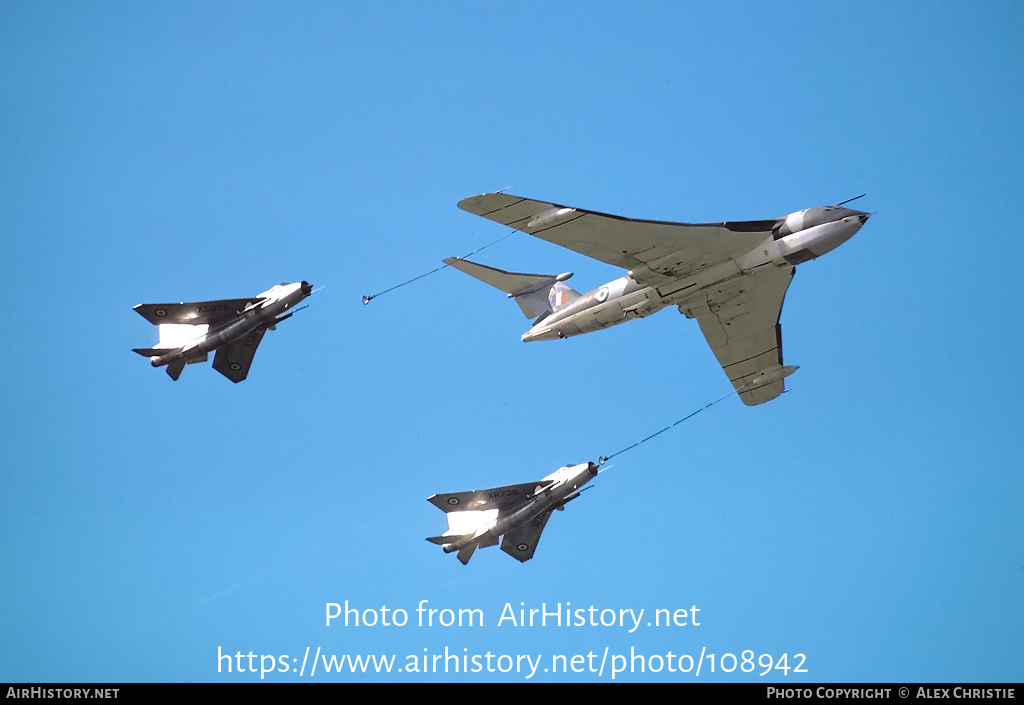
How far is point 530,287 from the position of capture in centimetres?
3519

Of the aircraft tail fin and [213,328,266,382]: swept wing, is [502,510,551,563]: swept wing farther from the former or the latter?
[213,328,266,382]: swept wing

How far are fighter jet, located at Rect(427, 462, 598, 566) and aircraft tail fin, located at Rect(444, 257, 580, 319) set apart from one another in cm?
551

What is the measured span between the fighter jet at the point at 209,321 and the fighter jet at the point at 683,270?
6.08 meters

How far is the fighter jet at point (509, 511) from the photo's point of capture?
107 feet

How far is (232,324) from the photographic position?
115 feet

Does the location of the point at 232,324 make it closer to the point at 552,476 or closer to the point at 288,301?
the point at 288,301

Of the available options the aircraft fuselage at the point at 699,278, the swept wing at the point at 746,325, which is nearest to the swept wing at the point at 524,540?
the aircraft fuselage at the point at 699,278

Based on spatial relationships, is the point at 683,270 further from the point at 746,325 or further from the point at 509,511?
the point at 509,511

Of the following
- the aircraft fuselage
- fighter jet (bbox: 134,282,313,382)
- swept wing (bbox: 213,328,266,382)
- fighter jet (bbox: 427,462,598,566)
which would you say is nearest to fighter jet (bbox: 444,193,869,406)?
the aircraft fuselage

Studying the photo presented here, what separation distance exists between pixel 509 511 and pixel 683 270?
9.40 m

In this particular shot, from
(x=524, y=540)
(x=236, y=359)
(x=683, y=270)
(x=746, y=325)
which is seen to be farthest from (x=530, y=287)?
(x=236, y=359)

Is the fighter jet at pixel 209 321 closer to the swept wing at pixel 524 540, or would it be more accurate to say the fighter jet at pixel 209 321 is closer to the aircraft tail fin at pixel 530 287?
the aircraft tail fin at pixel 530 287

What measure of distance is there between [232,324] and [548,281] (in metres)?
10.6
